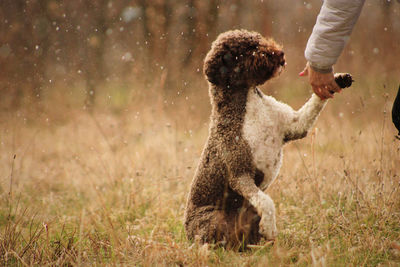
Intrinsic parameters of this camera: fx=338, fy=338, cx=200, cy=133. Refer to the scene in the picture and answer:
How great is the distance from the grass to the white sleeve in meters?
0.65

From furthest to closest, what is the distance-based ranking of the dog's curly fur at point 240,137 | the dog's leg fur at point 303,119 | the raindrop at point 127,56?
1. the raindrop at point 127,56
2. the dog's leg fur at point 303,119
3. the dog's curly fur at point 240,137

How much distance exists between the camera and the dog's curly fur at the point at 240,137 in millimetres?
1919

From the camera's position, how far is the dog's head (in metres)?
1.90

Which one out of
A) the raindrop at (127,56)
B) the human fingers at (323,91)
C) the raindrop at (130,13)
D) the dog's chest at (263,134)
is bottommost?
the dog's chest at (263,134)

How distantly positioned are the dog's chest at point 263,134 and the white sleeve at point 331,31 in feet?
1.23

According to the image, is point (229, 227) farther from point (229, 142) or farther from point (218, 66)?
point (218, 66)

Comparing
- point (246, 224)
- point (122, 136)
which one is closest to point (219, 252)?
point (246, 224)

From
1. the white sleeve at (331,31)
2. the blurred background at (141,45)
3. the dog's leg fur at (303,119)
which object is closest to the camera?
the white sleeve at (331,31)

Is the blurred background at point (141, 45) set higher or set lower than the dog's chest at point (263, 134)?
higher

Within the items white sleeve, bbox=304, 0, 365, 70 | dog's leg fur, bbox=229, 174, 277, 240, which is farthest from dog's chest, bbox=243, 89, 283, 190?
white sleeve, bbox=304, 0, 365, 70

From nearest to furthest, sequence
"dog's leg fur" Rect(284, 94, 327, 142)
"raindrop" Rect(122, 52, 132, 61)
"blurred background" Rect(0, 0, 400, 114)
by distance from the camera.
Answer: "dog's leg fur" Rect(284, 94, 327, 142)
"blurred background" Rect(0, 0, 400, 114)
"raindrop" Rect(122, 52, 132, 61)

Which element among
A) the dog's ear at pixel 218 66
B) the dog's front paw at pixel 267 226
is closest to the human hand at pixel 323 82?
the dog's ear at pixel 218 66

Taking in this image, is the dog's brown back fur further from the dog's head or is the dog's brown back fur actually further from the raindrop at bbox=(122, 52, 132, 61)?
the raindrop at bbox=(122, 52, 132, 61)

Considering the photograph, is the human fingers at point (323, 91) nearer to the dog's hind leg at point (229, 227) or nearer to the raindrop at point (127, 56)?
the dog's hind leg at point (229, 227)
